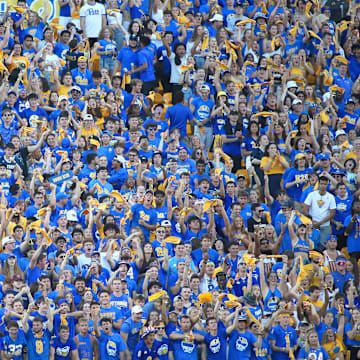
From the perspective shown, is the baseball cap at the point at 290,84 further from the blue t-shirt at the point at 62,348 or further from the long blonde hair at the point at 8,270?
the blue t-shirt at the point at 62,348

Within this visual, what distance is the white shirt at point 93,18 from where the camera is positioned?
2314 centimetres

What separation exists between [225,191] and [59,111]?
3.37 meters

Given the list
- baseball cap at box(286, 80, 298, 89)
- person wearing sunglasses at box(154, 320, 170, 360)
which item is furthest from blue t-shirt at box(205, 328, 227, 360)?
baseball cap at box(286, 80, 298, 89)

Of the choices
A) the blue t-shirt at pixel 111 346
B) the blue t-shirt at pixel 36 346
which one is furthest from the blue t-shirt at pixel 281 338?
the blue t-shirt at pixel 36 346

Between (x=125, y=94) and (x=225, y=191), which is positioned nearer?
(x=225, y=191)

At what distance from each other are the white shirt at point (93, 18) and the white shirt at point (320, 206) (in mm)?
5721

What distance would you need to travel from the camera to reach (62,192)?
19.2 m

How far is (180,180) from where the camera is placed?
19.7 metres

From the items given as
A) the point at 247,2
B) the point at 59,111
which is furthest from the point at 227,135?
the point at 247,2

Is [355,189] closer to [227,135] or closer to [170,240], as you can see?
[227,135]

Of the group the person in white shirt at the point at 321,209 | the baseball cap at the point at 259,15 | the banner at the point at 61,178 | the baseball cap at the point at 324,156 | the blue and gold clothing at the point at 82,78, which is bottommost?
the person in white shirt at the point at 321,209

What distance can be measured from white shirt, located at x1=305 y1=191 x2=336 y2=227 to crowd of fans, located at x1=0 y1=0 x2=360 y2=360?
24mm

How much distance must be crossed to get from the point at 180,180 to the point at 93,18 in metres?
4.95

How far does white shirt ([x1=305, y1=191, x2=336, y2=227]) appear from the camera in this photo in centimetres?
2031
